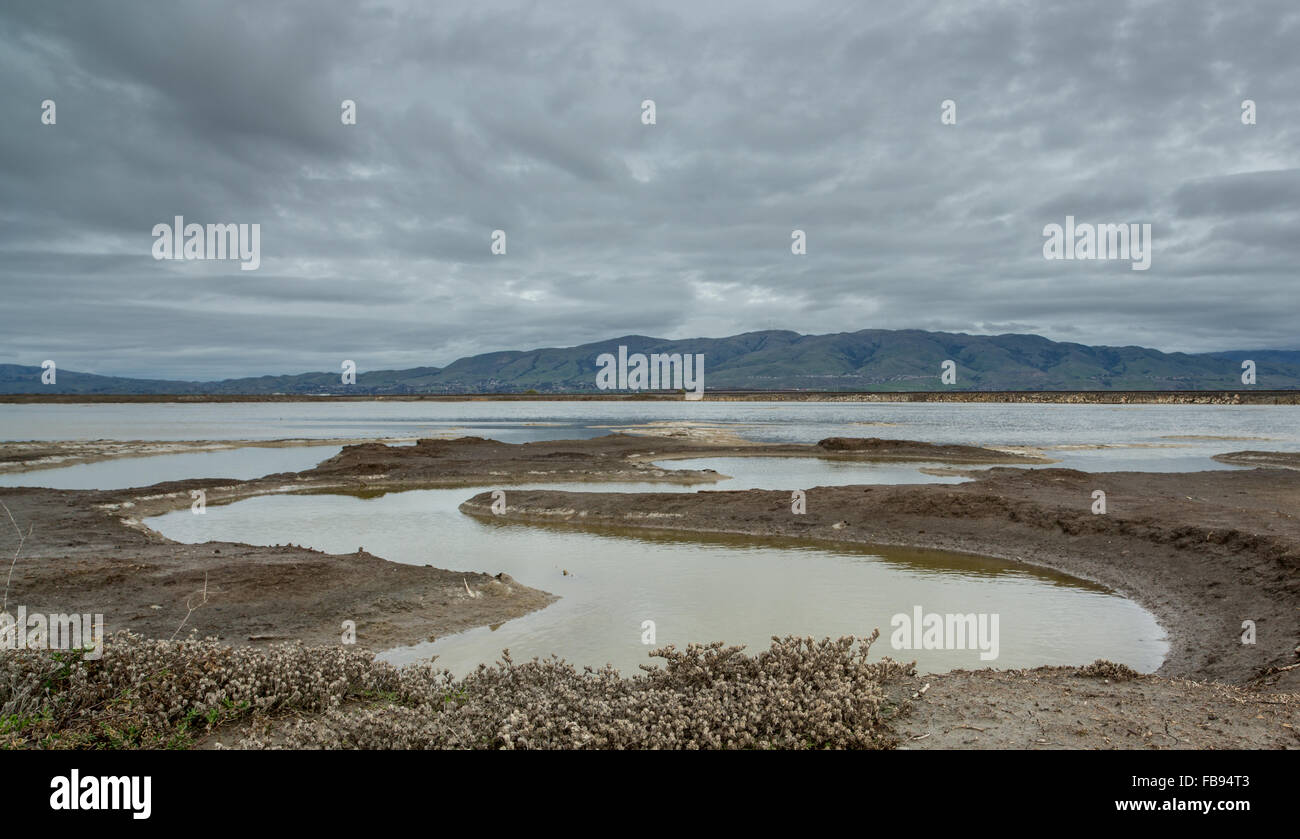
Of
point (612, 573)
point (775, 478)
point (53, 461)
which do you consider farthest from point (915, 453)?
point (53, 461)

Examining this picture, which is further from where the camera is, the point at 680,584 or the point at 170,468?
the point at 170,468

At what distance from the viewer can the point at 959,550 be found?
20.5 metres

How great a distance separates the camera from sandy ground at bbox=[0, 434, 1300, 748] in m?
7.55

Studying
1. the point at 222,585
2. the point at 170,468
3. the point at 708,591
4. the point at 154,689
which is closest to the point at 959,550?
the point at 708,591

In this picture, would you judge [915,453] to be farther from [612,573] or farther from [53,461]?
[53,461]

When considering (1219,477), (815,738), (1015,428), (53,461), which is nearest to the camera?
(815,738)

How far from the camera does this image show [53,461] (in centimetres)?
4572

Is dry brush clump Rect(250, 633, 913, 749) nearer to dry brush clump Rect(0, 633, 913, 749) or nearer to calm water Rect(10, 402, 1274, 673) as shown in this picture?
dry brush clump Rect(0, 633, 913, 749)

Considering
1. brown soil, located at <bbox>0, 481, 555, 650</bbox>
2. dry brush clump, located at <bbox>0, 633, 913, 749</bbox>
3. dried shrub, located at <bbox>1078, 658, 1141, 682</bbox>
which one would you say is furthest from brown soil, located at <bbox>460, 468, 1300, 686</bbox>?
brown soil, located at <bbox>0, 481, 555, 650</bbox>

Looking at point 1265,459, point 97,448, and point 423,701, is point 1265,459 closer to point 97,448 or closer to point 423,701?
point 423,701

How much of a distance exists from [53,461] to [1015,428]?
88.4 metres

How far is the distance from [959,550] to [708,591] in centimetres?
848

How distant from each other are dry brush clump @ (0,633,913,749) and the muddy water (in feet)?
11.2

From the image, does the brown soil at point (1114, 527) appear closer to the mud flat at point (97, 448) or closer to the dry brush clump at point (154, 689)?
Answer: the dry brush clump at point (154, 689)
